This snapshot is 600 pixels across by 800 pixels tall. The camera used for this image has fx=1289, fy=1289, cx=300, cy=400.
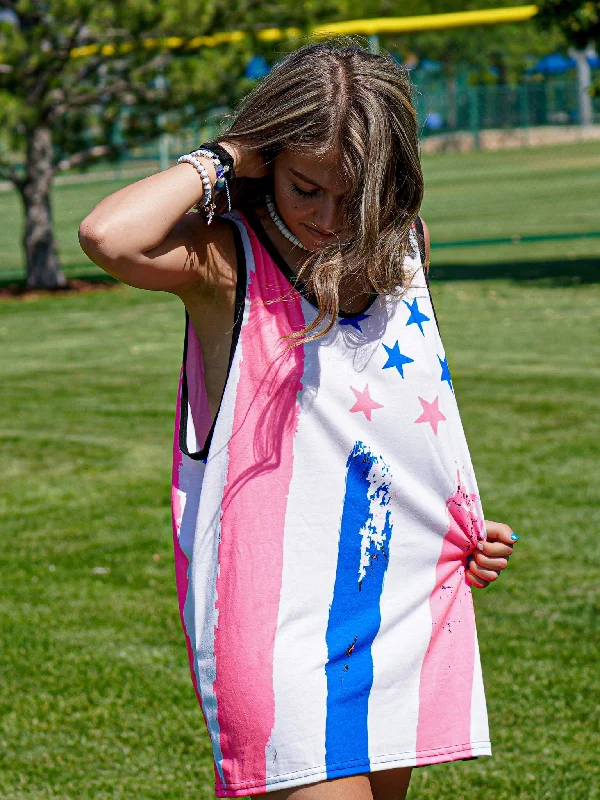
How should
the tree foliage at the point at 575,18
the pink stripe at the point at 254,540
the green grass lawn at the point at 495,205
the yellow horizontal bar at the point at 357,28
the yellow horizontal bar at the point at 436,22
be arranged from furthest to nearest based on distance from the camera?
the yellow horizontal bar at the point at 436,22
the green grass lawn at the point at 495,205
the yellow horizontal bar at the point at 357,28
the tree foliage at the point at 575,18
the pink stripe at the point at 254,540

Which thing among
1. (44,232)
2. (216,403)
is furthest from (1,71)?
(216,403)

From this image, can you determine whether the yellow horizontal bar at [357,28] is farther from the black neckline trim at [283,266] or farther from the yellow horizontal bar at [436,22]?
the black neckline trim at [283,266]

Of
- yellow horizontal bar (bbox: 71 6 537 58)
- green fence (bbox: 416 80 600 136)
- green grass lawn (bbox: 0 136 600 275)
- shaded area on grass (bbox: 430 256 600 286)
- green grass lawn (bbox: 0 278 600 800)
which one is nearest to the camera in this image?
green grass lawn (bbox: 0 278 600 800)

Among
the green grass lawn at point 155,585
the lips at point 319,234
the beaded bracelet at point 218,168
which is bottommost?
the green grass lawn at point 155,585

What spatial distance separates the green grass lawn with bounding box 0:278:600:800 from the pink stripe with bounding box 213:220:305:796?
5.97ft

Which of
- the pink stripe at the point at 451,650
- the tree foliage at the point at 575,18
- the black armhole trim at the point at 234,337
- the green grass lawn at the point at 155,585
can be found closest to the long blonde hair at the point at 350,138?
the black armhole trim at the point at 234,337

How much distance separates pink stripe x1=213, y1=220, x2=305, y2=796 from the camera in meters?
2.18

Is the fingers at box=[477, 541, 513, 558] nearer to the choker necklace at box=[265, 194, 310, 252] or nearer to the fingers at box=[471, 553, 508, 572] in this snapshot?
the fingers at box=[471, 553, 508, 572]

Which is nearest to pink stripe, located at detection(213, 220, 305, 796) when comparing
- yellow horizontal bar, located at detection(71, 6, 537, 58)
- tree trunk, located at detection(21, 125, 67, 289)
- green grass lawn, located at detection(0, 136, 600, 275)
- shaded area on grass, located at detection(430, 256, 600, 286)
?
shaded area on grass, located at detection(430, 256, 600, 286)

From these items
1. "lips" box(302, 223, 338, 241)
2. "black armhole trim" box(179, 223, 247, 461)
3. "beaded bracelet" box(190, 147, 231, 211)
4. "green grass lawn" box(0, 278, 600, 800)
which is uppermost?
"beaded bracelet" box(190, 147, 231, 211)

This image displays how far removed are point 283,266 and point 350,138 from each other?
0.81 ft

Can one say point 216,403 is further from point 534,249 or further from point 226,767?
point 534,249

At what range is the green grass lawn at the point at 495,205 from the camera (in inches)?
770

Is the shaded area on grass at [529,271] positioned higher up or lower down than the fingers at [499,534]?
lower down
